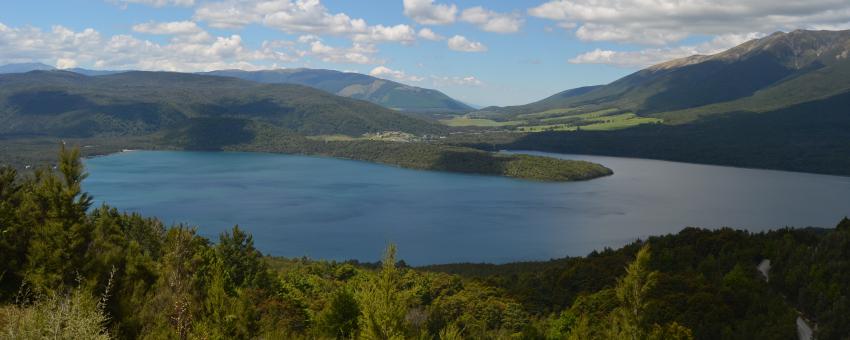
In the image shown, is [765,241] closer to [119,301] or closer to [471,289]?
[471,289]

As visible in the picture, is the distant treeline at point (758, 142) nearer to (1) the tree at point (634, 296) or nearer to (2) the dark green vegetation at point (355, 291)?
(2) the dark green vegetation at point (355, 291)

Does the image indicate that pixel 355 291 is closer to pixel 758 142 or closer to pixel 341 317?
pixel 341 317

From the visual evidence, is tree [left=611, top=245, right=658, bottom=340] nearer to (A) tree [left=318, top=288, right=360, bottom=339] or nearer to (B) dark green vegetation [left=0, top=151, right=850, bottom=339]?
(B) dark green vegetation [left=0, top=151, right=850, bottom=339]

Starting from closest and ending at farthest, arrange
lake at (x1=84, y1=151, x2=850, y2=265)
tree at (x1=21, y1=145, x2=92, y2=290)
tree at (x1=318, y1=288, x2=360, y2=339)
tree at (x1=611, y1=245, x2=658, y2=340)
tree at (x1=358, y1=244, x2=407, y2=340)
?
tree at (x1=358, y1=244, x2=407, y2=340), tree at (x1=611, y1=245, x2=658, y2=340), tree at (x1=21, y1=145, x2=92, y2=290), tree at (x1=318, y1=288, x2=360, y2=339), lake at (x1=84, y1=151, x2=850, y2=265)

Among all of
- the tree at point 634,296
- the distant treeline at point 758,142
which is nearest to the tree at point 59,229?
the tree at point 634,296

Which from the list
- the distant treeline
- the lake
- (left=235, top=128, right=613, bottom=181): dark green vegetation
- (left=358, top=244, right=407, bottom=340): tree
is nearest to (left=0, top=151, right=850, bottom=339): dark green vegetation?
(left=358, top=244, right=407, bottom=340): tree

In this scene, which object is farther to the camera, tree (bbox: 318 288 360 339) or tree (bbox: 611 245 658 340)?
tree (bbox: 318 288 360 339)

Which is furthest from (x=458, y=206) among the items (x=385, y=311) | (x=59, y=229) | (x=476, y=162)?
(x=385, y=311)
